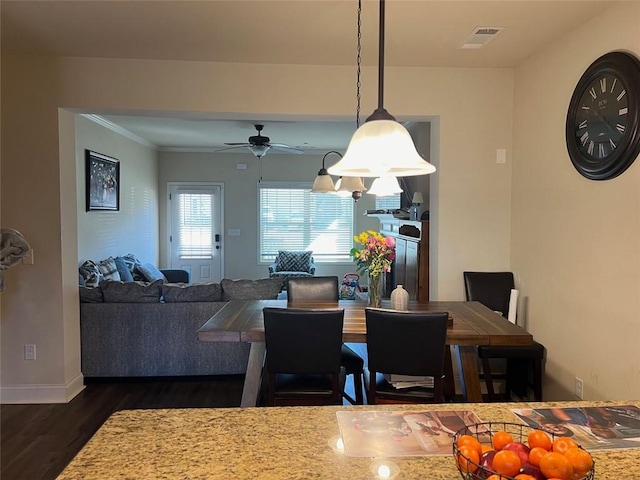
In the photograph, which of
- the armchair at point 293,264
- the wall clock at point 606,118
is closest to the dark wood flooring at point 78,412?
the wall clock at point 606,118

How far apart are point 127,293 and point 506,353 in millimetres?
3090

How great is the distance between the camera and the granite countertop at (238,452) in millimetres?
1054

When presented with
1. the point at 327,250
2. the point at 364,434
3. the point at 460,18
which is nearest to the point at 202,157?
the point at 327,250

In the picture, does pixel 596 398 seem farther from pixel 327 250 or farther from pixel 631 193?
pixel 327 250

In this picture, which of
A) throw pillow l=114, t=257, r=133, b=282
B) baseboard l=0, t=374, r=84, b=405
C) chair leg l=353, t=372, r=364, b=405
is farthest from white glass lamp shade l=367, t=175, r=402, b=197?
throw pillow l=114, t=257, r=133, b=282

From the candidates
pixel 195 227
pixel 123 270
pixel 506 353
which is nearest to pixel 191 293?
pixel 123 270

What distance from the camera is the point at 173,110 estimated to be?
343 cm

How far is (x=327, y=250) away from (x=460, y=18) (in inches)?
244

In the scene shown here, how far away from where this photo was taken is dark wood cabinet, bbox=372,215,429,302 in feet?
13.6

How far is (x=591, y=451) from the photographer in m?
1.14

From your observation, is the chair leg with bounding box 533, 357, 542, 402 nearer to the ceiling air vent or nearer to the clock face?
the clock face

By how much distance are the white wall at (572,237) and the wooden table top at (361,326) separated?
49 centimetres

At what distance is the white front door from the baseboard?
15.7 ft

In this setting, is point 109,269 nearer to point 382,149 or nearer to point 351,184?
point 351,184
